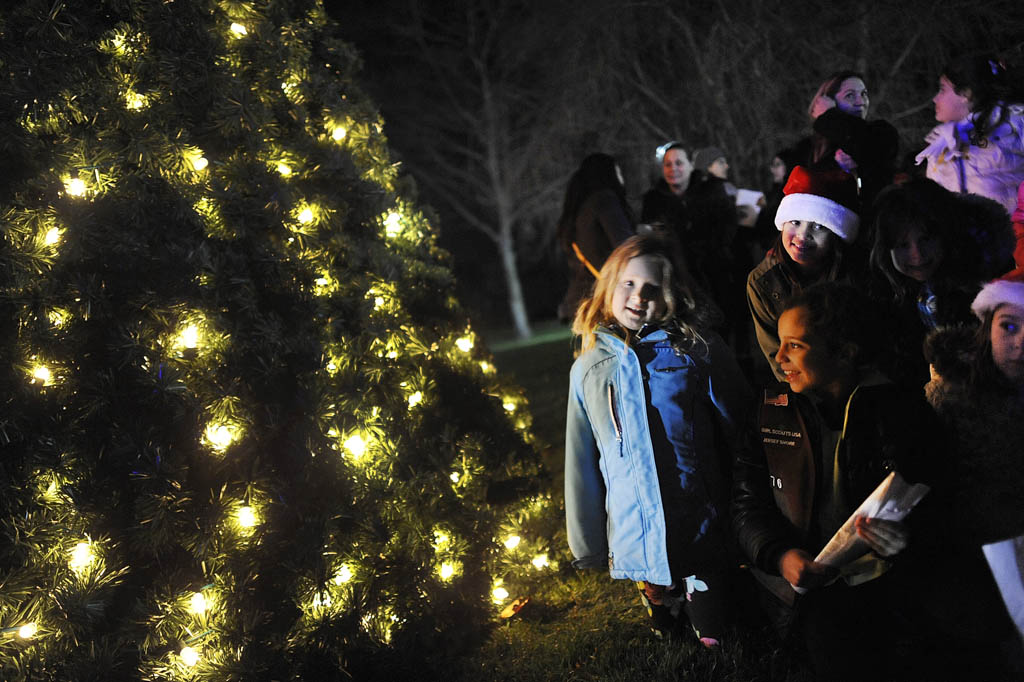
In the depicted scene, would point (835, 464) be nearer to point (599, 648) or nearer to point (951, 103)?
point (599, 648)

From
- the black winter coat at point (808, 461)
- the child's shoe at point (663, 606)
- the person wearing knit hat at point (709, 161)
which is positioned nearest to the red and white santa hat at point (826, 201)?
the black winter coat at point (808, 461)

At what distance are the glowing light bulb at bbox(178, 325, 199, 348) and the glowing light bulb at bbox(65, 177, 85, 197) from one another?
2.45 ft

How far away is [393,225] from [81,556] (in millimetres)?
2397

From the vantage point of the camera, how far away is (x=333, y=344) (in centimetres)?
355

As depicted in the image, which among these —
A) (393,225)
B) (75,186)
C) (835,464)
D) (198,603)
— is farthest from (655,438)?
(75,186)

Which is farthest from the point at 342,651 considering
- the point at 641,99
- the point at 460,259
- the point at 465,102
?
the point at 460,259

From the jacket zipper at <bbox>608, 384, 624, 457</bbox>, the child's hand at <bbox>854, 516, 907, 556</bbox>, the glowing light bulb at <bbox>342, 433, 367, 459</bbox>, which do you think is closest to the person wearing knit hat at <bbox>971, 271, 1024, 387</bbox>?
the child's hand at <bbox>854, 516, 907, 556</bbox>

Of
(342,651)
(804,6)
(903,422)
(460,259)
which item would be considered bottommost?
(342,651)

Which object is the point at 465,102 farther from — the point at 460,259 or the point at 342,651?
the point at 342,651

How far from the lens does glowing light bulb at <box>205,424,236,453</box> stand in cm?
321

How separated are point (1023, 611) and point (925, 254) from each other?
1.42 meters

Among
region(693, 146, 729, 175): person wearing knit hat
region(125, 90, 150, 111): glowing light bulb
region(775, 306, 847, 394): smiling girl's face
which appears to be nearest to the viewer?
region(775, 306, 847, 394): smiling girl's face

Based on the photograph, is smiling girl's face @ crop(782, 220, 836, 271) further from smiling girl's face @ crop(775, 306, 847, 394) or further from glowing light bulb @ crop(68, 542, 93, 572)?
glowing light bulb @ crop(68, 542, 93, 572)

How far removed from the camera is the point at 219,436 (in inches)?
127
